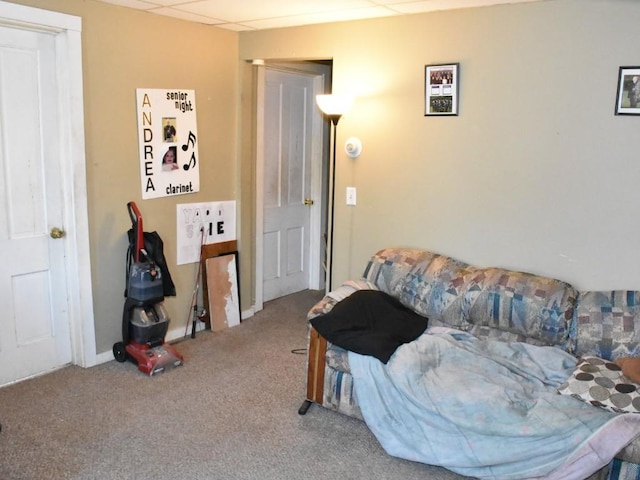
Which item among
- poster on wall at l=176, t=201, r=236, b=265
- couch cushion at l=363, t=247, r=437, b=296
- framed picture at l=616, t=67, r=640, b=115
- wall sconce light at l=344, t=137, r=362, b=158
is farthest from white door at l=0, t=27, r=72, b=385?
framed picture at l=616, t=67, r=640, b=115

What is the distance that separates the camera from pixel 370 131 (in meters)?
3.62

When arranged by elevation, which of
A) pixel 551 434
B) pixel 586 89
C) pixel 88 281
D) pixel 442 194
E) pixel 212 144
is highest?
pixel 586 89

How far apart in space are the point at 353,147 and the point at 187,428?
2.03m

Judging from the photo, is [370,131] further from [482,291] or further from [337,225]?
[482,291]

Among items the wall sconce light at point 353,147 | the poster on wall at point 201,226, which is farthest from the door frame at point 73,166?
the wall sconce light at point 353,147

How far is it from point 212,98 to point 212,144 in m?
0.33

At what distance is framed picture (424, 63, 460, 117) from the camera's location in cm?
324

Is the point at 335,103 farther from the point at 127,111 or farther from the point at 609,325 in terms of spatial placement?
the point at 609,325

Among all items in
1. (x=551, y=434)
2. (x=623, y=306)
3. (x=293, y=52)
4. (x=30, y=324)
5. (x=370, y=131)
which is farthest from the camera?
(x=293, y=52)

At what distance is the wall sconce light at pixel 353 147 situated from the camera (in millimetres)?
3670

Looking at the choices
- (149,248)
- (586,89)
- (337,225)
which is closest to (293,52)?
(337,225)

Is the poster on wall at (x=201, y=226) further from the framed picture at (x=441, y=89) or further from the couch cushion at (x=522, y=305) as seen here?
the couch cushion at (x=522, y=305)

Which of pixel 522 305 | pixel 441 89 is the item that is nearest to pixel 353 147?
pixel 441 89

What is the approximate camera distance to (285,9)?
326cm
